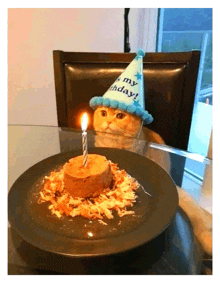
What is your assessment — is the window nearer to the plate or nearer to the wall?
the wall

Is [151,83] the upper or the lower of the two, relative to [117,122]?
upper

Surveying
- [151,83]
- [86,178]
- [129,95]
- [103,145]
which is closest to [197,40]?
[151,83]

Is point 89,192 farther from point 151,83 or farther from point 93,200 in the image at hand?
point 151,83

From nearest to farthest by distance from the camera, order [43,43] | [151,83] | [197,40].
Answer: [151,83], [43,43], [197,40]

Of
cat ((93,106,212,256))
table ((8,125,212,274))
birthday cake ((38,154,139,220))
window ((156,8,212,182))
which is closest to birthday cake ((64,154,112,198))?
birthday cake ((38,154,139,220))

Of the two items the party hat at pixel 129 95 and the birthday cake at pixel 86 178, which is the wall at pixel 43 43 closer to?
the party hat at pixel 129 95

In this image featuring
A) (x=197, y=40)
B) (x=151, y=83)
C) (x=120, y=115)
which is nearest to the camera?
(x=120, y=115)

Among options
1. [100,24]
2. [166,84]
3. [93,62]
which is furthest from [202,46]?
[93,62]

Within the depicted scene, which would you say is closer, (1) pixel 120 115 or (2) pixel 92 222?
(2) pixel 92 222
